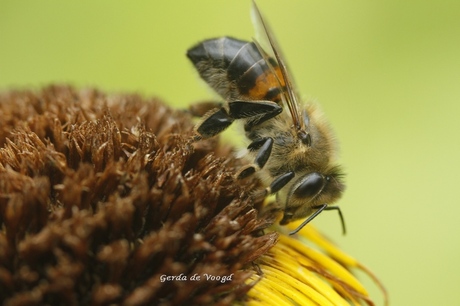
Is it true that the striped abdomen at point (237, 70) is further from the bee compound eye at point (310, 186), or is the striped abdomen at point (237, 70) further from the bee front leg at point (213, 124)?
the bee compound eye at point (310, 186)

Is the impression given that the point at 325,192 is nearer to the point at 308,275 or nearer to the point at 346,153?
the point at 308,275

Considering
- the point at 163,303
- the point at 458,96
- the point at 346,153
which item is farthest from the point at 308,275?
the point at 458,96

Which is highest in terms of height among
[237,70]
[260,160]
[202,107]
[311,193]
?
[237,70]

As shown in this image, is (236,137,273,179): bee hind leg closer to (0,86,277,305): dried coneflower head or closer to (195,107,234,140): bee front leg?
(0,86,277,305): dried coneflower head

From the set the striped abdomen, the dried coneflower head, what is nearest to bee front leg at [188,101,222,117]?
the striped abdomen

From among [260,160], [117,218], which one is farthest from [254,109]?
[117,218]

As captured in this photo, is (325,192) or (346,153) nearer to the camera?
(325,192)

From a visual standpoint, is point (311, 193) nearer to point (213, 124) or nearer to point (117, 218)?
point (213, 124)
